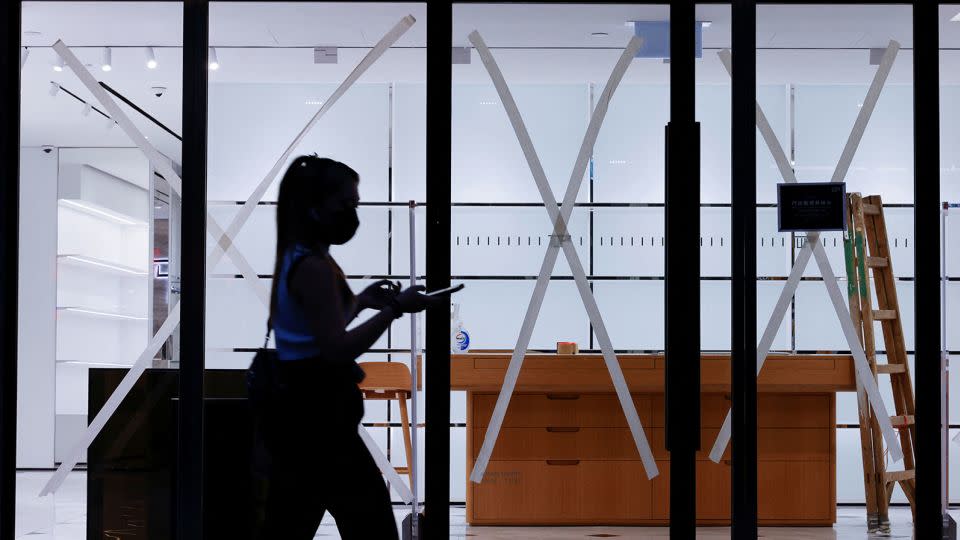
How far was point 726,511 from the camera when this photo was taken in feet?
17.6

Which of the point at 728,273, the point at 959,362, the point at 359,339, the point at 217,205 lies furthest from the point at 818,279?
the point at 359,339

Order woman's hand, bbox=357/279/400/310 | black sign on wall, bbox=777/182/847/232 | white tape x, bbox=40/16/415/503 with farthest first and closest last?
white tape x, bbox=40/16/415/503 < black sign on wall, bbox=777/182/847/232 < woman's hand, bbox=357/279/400/310

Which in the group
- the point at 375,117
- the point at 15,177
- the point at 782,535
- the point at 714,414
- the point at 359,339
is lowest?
the point at 782,535

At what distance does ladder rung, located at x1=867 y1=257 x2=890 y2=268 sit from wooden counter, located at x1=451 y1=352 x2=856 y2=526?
0.58m

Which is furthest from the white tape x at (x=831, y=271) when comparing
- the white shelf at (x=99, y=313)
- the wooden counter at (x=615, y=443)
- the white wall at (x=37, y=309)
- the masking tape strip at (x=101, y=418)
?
the white shelf at (x=99, y=313)

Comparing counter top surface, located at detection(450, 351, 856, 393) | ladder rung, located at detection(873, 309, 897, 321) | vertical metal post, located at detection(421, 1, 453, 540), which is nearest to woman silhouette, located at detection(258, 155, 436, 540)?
vertical metal post, located at detection(421, 1, 453, 540)

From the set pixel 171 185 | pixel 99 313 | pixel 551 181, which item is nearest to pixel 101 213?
pixel 99 313

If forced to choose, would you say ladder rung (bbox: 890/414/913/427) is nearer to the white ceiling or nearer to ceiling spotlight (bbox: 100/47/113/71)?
the white ceiling

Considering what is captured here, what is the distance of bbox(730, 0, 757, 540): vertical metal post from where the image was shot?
3.26 m

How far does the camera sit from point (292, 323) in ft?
7.73

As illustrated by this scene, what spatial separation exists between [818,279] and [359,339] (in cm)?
463

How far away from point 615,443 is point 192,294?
2.83m

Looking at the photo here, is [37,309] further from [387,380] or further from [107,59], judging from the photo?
[387,380]

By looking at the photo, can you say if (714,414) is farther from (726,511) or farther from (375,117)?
(375,117)
